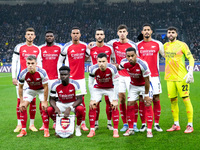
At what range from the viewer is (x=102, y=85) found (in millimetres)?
6176

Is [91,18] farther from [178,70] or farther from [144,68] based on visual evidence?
[144,68]

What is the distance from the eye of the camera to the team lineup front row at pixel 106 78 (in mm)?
5945

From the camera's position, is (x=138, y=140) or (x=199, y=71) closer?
(x=138, y=140)

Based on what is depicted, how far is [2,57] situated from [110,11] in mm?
15731

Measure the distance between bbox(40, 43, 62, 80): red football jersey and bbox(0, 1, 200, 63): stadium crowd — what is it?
27.6 m

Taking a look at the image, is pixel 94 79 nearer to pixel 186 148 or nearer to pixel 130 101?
pixel 130 101

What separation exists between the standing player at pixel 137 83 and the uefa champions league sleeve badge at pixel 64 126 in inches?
43.0

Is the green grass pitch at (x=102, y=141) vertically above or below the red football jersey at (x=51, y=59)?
below

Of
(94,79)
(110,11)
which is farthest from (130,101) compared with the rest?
(110,11)

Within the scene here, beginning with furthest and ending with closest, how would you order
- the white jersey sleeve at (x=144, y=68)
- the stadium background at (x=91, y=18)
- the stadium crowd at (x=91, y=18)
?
the stadium crowd at (x=91, y=18) → the stadium background at (x=91, y=18) → the white jersey sleeve at (x=144, y=68)

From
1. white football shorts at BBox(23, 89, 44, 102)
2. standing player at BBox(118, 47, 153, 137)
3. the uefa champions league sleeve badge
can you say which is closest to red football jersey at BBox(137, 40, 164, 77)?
standing player at BBox(118, 47, 153, 137)

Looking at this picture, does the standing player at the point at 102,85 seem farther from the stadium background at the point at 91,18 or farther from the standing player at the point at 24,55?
the stadium background at the point at 91,18

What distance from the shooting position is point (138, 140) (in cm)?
564

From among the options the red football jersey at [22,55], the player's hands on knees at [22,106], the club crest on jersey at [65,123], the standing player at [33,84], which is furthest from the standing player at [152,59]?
the player's hands on knees at [22,106]
